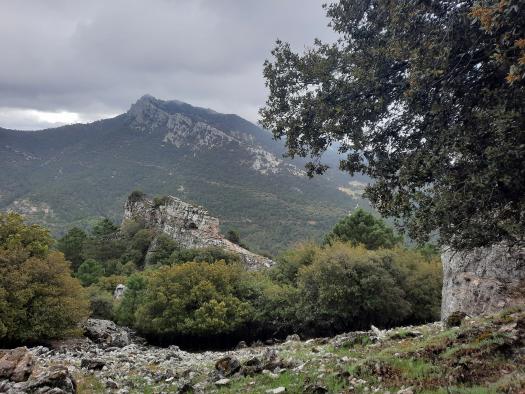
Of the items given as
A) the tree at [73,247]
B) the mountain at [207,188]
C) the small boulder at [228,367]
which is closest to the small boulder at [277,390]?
the small boulder at [228,367]

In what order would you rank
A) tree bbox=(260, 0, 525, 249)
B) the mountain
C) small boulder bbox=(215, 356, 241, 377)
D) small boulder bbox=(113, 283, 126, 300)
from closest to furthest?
tree bbox=(260, 0, 525, 249) → small boulder bbox=(215, 356, 241, 377) → small boulder bbox=(113, 283, 126, 300) → the mountain

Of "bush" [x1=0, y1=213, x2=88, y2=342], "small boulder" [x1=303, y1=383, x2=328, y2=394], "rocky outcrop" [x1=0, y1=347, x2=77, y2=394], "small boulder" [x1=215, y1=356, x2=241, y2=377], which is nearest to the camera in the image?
"small boulder" [x1=303, y1=383, x2=328, y2=394]

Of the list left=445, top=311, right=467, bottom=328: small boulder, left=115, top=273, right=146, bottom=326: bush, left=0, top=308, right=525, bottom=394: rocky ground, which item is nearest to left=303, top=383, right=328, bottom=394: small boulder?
left=0, top=308, right=525, bottom=394: rocky ground

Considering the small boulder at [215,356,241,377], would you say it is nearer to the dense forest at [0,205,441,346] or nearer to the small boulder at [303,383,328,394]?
the small boulder at [303,383,328,394]

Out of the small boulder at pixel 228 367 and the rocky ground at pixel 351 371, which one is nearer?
the rocky ground at pixel 351 371

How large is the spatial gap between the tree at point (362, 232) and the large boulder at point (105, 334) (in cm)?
3228

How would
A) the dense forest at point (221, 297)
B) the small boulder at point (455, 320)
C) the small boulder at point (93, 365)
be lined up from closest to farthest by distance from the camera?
the small boulder at point (93, 365)
the small boulder at point (455, 320)
the dense forest at point (221, 297)

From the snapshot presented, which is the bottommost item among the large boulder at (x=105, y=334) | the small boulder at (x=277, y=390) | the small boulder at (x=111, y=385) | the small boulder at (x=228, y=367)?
the large boulder at (x=105, y=334)

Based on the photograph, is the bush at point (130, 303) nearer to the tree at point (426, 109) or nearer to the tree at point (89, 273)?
the tree at point (89, 273)

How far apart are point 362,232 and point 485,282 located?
38.8 metres

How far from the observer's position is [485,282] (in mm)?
21797

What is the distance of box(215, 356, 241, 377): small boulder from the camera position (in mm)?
12650

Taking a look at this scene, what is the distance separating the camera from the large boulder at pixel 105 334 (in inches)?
1212

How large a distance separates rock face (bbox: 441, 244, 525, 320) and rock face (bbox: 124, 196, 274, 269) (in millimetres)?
46674
